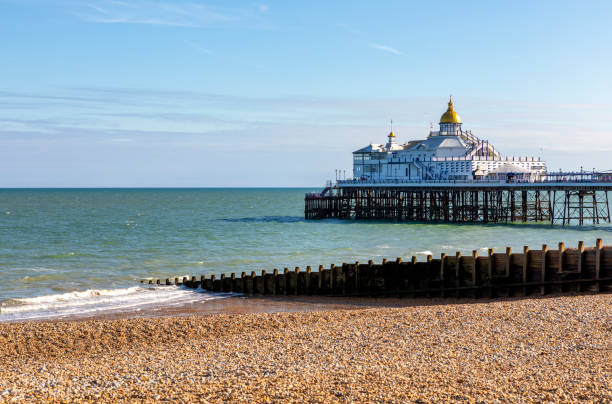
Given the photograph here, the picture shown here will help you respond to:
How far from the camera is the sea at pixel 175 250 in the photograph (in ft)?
101

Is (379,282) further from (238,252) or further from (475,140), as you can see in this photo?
(475,140)

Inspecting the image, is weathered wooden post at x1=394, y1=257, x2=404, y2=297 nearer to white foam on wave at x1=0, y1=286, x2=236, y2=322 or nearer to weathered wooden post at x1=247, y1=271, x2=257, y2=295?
weathered wooden post at x1=247, y1=271, x2=257, y2=295

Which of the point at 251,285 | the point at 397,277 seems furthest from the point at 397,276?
the point at 251,285

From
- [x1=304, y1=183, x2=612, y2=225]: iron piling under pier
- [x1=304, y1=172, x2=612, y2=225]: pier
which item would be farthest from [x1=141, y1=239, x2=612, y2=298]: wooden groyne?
[x1=304, y1=183, x2=612, y2=225]: iron piling under pier

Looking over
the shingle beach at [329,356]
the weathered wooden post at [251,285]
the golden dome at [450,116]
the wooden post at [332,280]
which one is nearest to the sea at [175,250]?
the weathered wooden post at [251,285]

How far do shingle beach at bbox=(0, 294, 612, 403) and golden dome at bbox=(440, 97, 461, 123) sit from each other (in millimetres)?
69154

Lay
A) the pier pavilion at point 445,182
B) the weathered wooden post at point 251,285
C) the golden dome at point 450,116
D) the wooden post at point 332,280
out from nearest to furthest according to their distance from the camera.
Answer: the wooden post at point 332,280
the weathered wooden post at point 251,285
the pier pavilion at point 445,182
the golden dome at point 450,116

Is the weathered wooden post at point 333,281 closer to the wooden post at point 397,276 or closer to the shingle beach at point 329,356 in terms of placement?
the wooden post at point 397,276

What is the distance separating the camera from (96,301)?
3016cm

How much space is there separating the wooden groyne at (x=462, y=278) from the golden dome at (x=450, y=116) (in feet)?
209

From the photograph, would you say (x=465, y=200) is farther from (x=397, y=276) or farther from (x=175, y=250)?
(x=397, y=276)

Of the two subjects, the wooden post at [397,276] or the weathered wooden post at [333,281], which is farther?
the weathered wooden post at [333,281]

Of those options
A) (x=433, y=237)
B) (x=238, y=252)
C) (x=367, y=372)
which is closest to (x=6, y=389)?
(x=367, y=372)

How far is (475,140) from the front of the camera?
90.2m
